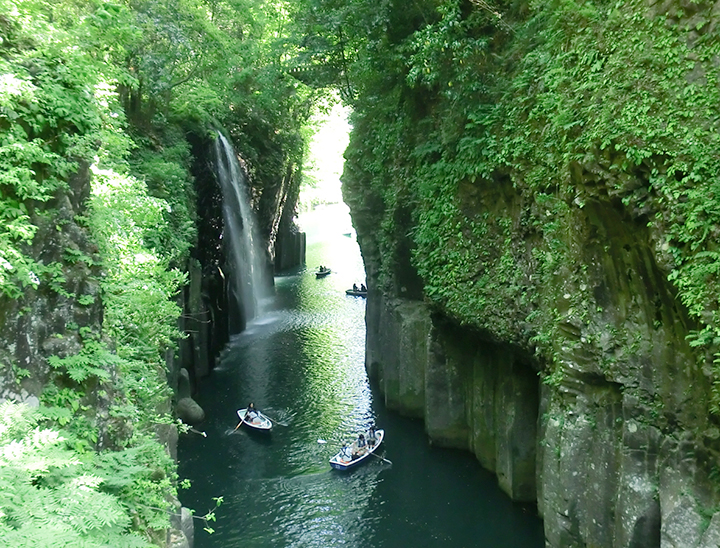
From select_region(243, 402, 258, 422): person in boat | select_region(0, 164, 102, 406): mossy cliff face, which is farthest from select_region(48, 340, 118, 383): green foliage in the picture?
select_region(243, 402, 258, 422): person in boat

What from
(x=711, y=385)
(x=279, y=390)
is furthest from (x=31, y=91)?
(x=279, y=390)

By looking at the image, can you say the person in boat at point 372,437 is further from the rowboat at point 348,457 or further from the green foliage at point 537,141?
the green foliage at point 537,141

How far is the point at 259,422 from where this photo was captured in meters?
19.0

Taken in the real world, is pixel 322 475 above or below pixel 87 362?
below

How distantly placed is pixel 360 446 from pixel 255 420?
3.95 meters

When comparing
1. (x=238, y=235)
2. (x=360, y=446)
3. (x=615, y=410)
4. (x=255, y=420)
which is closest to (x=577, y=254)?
(x=615, y=410)

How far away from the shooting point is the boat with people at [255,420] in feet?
61.7

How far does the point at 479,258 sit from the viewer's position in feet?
48.4

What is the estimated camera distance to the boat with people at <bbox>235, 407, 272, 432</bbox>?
18.8m

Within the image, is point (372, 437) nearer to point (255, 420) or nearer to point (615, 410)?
point (255, 420)

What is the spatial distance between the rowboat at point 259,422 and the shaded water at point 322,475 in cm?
32

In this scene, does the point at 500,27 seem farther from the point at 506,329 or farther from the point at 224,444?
the point at 224,444

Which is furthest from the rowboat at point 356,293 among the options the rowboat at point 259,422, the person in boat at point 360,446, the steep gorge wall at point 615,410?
the steep gorge wall at point 615,410

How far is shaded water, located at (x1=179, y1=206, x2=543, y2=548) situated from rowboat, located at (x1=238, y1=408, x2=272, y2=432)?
1.06 feet
